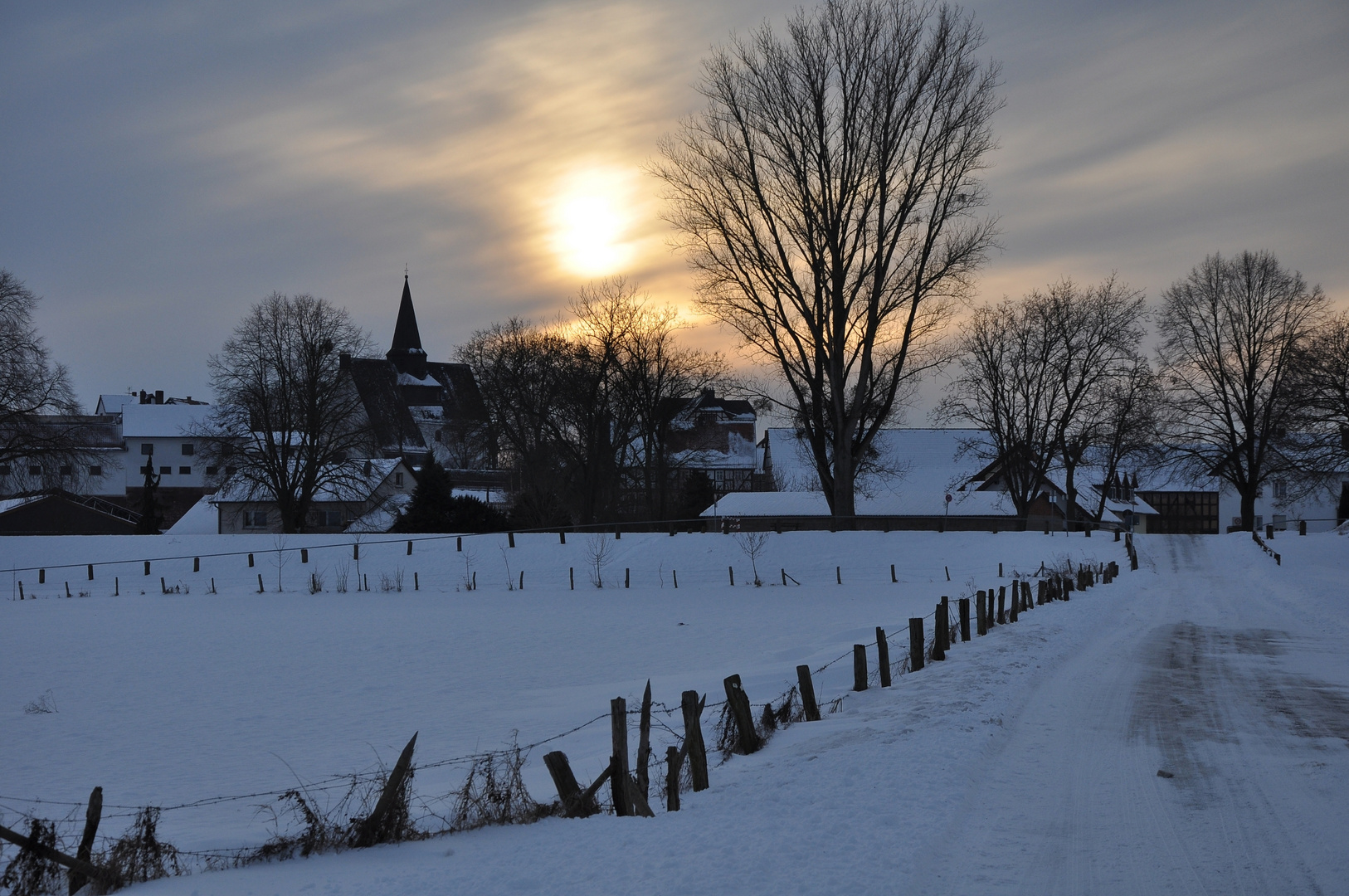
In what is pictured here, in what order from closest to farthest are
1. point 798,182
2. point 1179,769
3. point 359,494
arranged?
point 1179,769 < point 798,182 < point 359,494

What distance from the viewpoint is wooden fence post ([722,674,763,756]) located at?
30.5ft

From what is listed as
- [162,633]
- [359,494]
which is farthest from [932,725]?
[359,494]

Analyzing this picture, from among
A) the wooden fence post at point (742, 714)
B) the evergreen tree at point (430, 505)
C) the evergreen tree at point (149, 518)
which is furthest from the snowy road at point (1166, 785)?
the evergreen tree at point (149, 518)

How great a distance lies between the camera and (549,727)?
1284cm

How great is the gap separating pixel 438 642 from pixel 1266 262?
48450mm

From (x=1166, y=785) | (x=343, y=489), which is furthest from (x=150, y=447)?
(x=1166, y=785)

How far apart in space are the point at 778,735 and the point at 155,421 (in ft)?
321

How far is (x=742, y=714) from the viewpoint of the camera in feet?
30.6

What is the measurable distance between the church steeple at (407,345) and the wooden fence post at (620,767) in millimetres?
102832

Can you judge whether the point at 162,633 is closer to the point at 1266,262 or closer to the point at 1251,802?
the point at 1251,802

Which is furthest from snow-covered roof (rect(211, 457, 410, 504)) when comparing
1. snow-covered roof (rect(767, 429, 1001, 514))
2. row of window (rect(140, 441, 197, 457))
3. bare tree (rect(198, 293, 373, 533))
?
row of window (rect(140, 441, 197, 457))

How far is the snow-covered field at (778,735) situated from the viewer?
627 centimetres

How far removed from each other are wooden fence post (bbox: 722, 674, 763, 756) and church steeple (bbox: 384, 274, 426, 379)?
10133 cm

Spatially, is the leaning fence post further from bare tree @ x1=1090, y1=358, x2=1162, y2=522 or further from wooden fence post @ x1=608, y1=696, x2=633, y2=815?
bare tree @ x1=1090, y1=358, x2=1162, y2=522
